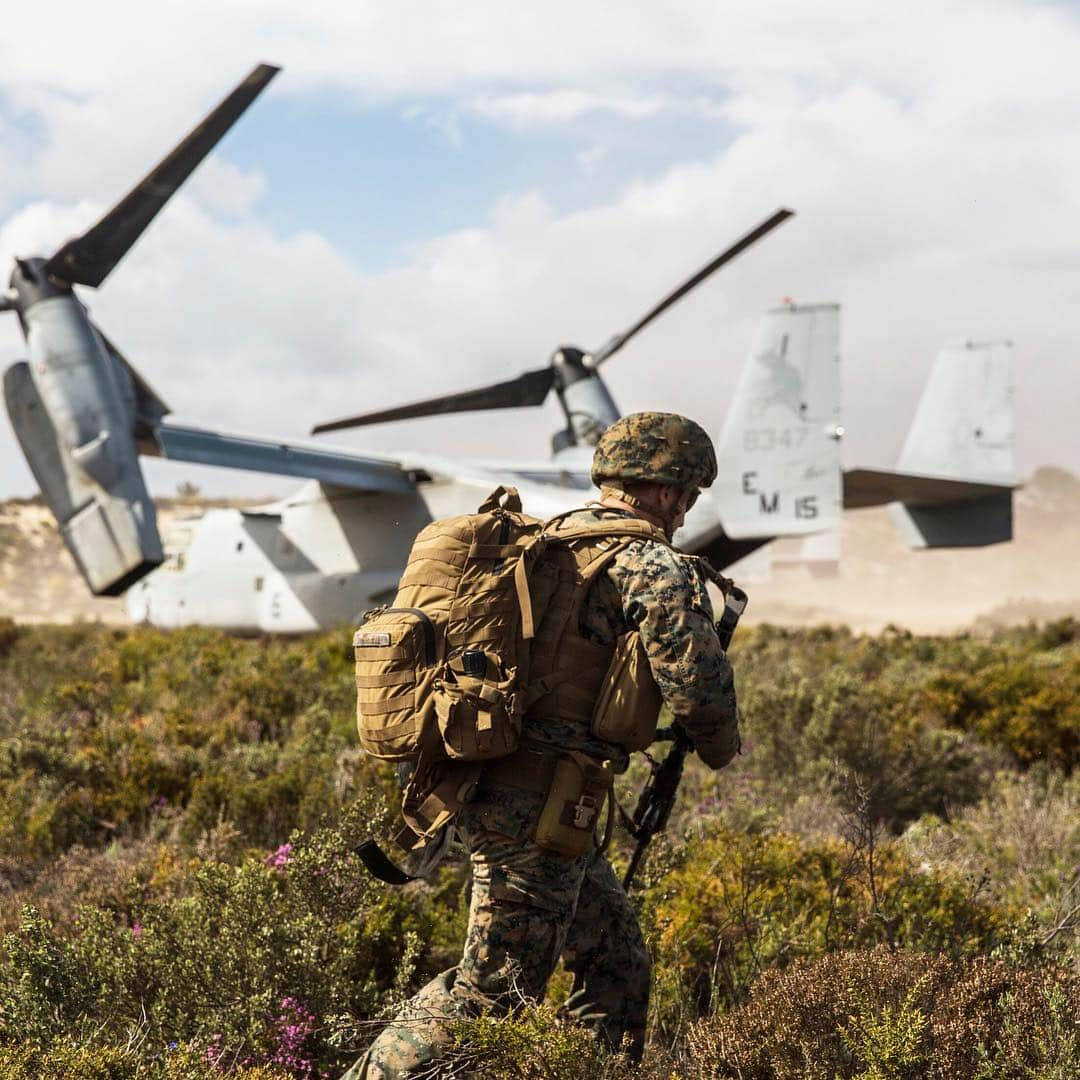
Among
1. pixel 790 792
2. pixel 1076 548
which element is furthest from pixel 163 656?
pixel 1076 548

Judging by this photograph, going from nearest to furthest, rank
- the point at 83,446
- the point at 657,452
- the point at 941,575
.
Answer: the point at 657,452, the point at 83,446, the point at 941,575

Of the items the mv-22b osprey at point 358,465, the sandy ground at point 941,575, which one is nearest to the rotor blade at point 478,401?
the mv-22b osprey at point 358,465

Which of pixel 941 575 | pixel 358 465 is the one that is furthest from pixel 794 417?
pixel 941 575

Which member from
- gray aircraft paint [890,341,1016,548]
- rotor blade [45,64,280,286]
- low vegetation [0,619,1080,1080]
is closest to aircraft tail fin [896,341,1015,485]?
gray aircraft paint [890,341,1016,548]

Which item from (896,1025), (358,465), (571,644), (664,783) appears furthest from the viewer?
(358,465)

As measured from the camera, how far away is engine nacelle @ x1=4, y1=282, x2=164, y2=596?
538 inches

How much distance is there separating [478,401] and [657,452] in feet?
45.1

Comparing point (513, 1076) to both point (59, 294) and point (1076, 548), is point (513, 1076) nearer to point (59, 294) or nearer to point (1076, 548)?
point (59, 294)

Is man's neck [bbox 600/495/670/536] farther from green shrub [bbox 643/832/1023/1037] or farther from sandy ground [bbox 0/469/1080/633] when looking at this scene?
sandy ground [bbox 0/469/1080/633]

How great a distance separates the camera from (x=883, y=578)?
7250cm

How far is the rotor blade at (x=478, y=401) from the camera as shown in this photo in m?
16.8

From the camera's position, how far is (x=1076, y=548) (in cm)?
8656

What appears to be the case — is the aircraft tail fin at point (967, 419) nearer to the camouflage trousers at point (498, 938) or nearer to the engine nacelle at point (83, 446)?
the engine nacelle at point (83, 446)

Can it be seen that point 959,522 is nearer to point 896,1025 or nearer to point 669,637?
point 896,1025
